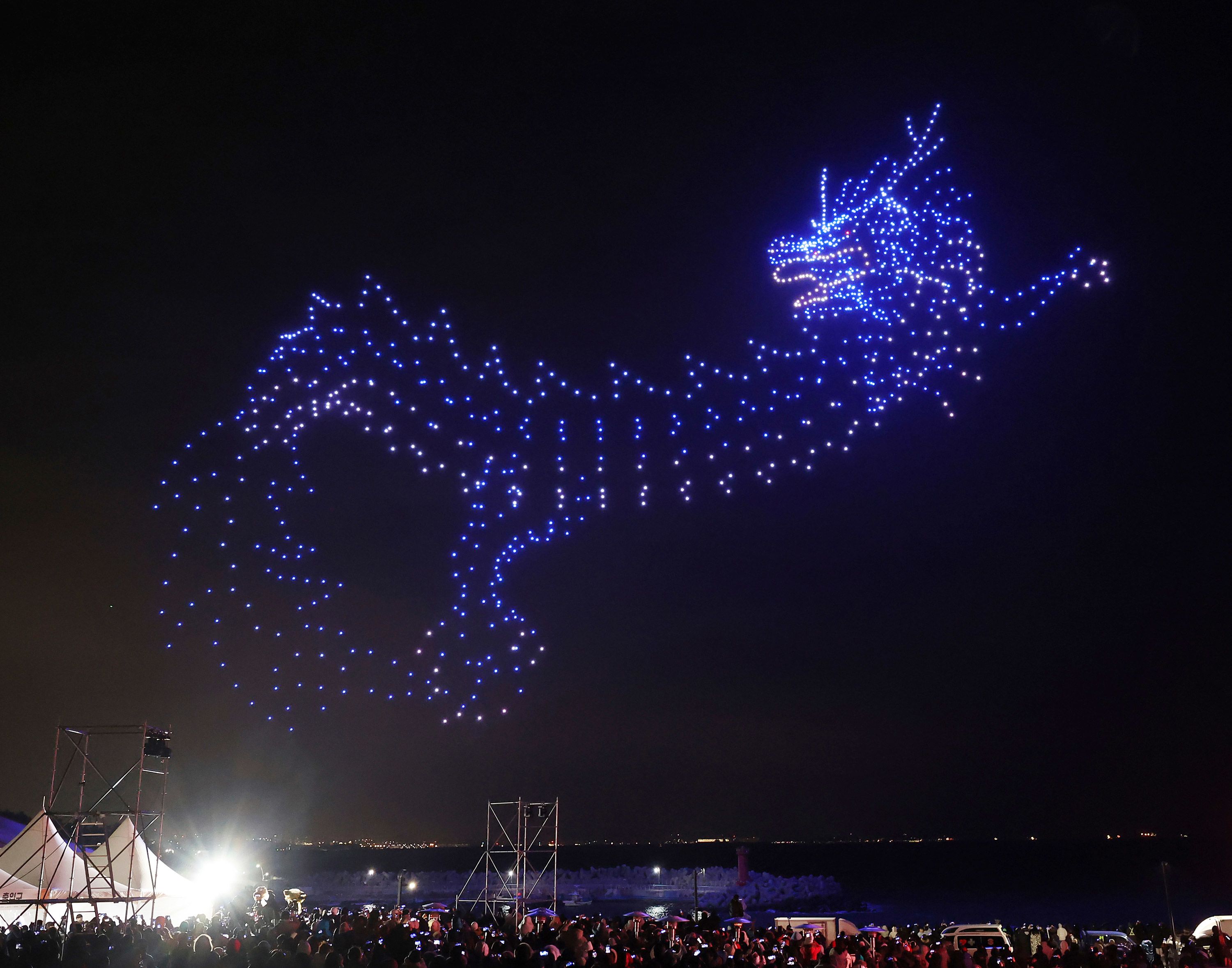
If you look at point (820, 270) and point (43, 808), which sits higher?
point (820, 270)

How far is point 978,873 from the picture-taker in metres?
76.9

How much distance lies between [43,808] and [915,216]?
15.8 metres

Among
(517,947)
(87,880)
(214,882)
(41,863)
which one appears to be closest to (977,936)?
(517,947)

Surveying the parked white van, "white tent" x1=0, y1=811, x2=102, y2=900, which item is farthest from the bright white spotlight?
the parked white van

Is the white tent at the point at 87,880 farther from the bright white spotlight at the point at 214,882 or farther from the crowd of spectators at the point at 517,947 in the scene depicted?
the crowd of spectators at the point at 517,947

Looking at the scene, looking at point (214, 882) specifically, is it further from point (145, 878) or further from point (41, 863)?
point (41, 863)

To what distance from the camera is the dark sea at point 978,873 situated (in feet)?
115

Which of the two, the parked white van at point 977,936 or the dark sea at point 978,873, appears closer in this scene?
the parked white van at point 977,936

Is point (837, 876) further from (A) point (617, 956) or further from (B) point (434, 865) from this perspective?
(A) point (617, 956)

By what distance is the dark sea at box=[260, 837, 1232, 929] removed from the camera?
1383 inches

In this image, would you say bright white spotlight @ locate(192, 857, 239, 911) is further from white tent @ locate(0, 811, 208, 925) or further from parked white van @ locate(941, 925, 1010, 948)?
parked white van @ locate(941, 925, 1010, 948)

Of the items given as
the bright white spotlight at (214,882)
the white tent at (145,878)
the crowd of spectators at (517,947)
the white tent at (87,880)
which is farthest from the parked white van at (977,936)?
the bright white spotlight at (214,882)

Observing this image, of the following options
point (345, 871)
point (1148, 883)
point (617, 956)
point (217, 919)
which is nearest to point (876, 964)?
point (617, 956)

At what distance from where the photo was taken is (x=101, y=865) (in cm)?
1606
